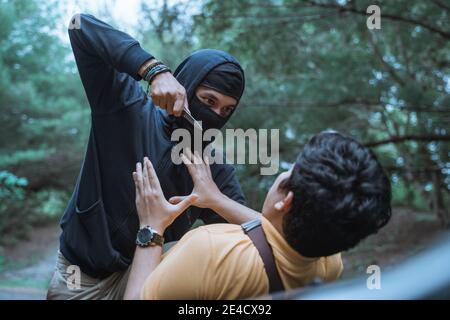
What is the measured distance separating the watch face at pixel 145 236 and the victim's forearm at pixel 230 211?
1.11ft

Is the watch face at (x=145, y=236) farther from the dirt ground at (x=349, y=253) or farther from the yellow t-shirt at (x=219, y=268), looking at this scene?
the dirt ground at (x=349, y=253)

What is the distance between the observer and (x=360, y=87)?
6.58 metres

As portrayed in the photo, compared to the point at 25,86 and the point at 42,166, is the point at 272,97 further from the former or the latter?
the point at 42,166

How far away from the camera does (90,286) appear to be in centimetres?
173

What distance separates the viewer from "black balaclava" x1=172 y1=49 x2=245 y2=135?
182cm

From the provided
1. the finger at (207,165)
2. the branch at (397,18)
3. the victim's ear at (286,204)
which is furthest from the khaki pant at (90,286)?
the branch at (397,18)

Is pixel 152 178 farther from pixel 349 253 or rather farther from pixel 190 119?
pixel 349 253

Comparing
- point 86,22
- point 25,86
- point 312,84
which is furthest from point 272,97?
point 25,86

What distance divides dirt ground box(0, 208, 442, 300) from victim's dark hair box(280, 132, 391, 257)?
128 inches

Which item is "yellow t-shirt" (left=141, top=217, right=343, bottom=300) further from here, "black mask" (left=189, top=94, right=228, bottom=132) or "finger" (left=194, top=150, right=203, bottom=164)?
"black mask" (left=189, top=94, right=228, bottom=132)

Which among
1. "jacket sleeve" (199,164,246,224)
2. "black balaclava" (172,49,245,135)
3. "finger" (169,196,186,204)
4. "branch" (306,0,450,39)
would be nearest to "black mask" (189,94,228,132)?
"black balaclava" (172,49,245,135)

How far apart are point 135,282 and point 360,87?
5.74m

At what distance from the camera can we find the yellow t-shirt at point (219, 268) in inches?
51.3

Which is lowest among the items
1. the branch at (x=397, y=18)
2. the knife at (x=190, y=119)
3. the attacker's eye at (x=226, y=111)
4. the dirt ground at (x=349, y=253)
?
the dirt ground at (x=349, y=253)
